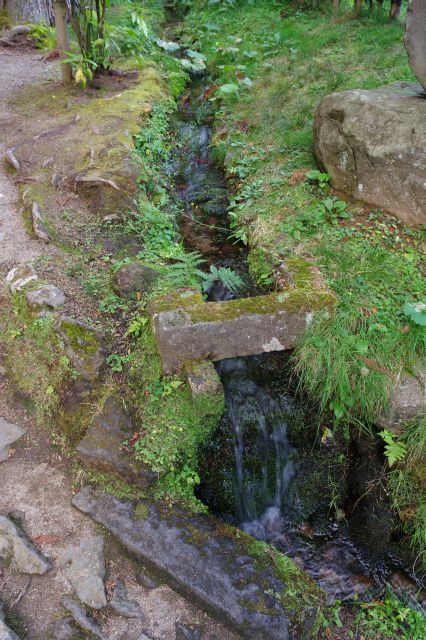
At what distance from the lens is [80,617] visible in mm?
2844

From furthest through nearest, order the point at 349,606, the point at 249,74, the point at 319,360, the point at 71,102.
→ the point at 249,74 < the point at 71,102 < the point at 319,360 < the point at 349,606

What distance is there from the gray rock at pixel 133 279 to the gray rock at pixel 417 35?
11.0 ft

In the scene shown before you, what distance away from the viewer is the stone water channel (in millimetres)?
3607

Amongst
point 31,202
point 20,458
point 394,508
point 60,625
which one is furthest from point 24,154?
point 394,508

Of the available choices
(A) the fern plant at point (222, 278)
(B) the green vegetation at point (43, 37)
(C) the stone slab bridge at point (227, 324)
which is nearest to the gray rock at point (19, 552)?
(C) the stone slab bridge at point (227, 324)

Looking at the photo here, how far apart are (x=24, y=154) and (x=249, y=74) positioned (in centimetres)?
541

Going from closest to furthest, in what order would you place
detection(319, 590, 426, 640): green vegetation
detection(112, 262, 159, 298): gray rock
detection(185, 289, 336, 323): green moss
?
detection(319, 590, 426, 640): green vegetation, detection(185, 289, 336, 323): green moss, detection(112, 262, 159, 298): gray rock

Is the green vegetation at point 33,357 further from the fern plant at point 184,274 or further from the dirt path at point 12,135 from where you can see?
the fern plant at point 184,274

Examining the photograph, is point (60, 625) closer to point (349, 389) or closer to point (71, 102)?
point (349, 389)

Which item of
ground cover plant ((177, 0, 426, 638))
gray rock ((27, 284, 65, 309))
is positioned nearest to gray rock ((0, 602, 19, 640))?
ground cover plant ((177, 0, 426, 638))

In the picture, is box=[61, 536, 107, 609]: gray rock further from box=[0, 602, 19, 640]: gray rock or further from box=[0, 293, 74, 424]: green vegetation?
box=[0, 293, 74, 424]: green vegetation

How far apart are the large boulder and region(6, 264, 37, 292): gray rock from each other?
3506 mm

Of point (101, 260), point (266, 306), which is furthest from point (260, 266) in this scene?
point (101, 260)

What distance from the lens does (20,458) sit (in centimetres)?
360
